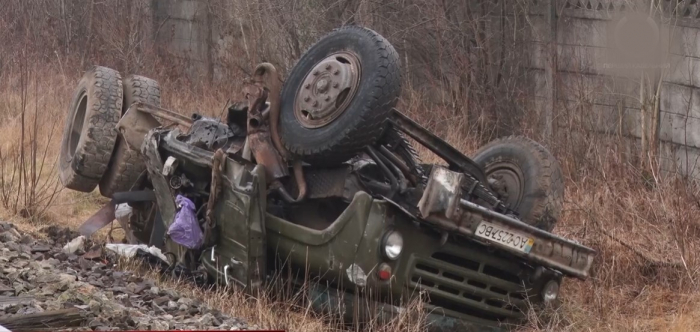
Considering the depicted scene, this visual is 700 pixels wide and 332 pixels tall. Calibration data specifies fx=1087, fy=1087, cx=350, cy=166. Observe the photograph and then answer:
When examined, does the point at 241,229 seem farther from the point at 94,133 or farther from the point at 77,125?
the point at 77,125

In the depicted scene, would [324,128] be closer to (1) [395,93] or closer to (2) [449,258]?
(1) [395,93]

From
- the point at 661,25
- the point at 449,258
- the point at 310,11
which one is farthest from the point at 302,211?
the point at 310,11

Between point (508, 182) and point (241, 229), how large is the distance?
1774 millimetres

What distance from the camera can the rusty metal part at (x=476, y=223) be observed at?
5492 mm

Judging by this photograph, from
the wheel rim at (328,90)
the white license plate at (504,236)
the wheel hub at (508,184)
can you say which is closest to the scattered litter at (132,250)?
the wheel rim at (328,90)

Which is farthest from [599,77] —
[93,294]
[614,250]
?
[93,294]

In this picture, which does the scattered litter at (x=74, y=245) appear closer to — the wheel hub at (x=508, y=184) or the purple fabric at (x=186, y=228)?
the purple fabric at (x=186, y=228)

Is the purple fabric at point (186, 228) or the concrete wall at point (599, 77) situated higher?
the concrete wall at point (599, 77)

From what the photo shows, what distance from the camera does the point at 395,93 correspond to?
5898mm

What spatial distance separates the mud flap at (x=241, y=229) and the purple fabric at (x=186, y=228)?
0.49 feet

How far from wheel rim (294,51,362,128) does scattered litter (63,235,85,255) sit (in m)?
2.16

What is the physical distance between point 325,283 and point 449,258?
2.32 feet

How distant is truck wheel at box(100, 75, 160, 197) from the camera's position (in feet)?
26.9

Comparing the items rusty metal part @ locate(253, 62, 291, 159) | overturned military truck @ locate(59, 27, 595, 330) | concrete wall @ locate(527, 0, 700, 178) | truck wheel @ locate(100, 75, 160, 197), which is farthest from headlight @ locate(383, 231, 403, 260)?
concrete wall @ locate(527, 0, 700, 178)
